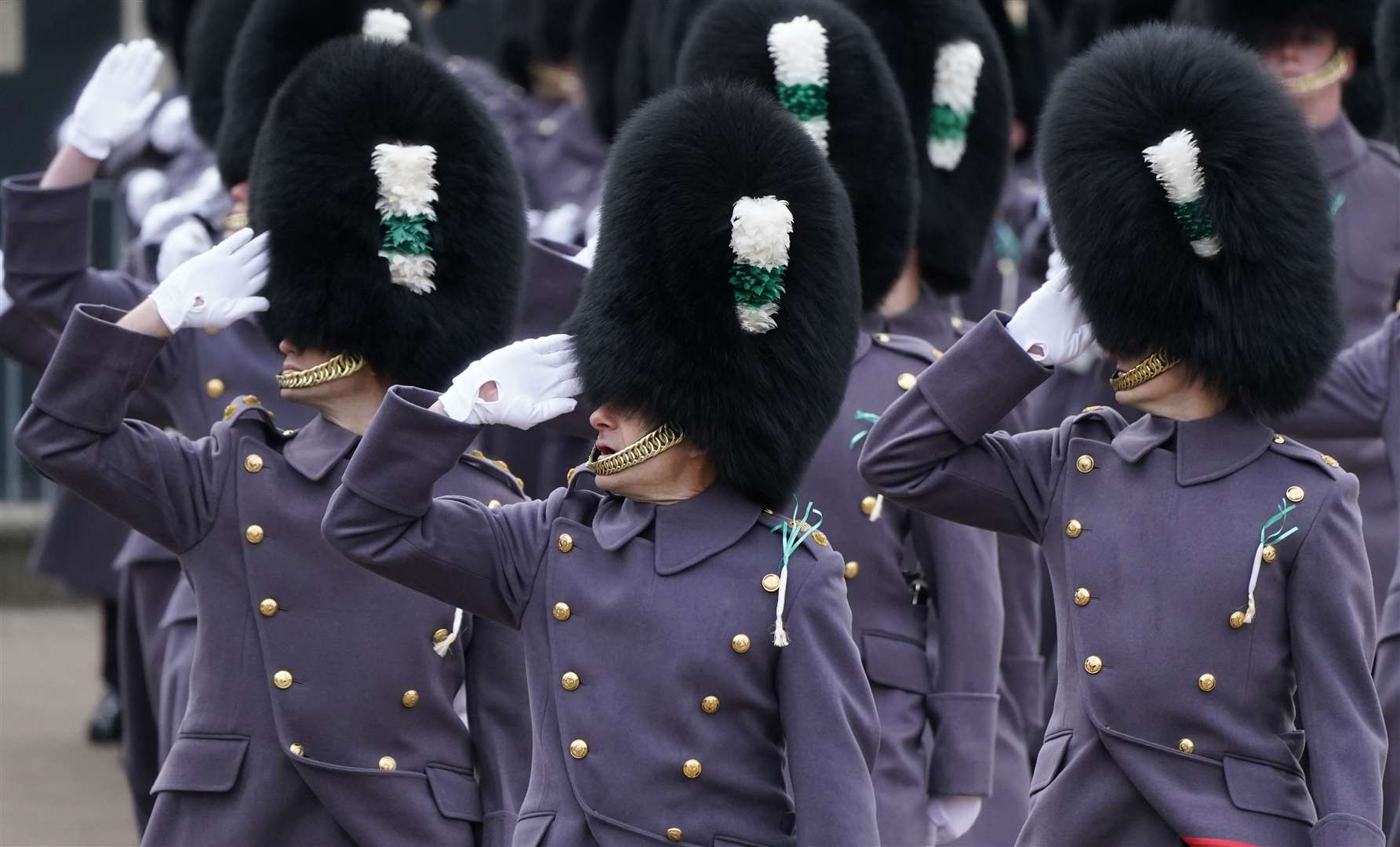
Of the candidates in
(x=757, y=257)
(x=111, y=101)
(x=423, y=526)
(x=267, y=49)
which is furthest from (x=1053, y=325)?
(x=267, y=49)

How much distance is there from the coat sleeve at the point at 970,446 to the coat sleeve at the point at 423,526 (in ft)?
1.81

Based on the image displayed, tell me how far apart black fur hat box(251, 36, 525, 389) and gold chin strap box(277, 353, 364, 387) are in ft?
0.07

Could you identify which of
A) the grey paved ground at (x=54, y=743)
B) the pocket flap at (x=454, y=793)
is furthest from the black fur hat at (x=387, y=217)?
the grey paved ground at (x=54, y=743)

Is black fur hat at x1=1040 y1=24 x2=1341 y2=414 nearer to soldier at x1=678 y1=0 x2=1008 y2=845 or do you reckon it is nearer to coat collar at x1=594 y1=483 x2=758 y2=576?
coat collar at x1=594 y1=483 x2=758 y2=576

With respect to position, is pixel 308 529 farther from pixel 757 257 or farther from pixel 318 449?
pixel 757 257

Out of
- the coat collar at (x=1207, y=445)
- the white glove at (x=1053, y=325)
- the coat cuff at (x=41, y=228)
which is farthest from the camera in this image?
the coat cuff at (x=41, y=228)

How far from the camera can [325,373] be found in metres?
4.24

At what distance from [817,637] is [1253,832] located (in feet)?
2.19

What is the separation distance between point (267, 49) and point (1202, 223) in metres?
2.71

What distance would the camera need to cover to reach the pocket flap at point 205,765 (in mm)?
4047

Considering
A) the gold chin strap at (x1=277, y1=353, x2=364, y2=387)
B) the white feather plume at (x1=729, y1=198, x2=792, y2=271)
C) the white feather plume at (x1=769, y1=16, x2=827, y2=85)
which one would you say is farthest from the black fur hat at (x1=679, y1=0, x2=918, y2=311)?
the white feather plume at (x1=729, y1=198, x2=792, y2=271)

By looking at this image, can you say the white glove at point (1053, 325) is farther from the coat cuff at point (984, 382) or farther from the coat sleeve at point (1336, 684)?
the coat sleeve at point (1336, 684)

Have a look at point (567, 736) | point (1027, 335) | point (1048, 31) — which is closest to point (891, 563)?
point (1027, 335)

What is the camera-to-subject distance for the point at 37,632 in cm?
1061
